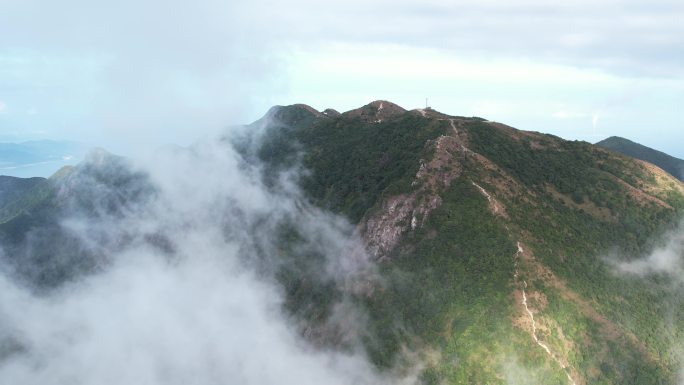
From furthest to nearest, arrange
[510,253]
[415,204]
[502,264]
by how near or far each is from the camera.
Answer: [415,204] → [510,253] → [502,264]

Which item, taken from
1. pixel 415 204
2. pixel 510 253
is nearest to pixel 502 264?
pixel 510 253

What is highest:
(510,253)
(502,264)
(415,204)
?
(415,204)

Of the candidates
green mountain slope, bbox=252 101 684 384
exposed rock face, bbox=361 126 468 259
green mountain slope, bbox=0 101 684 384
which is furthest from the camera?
exposed rock face, bbox=361 126 468 259

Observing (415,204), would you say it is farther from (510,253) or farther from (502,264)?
(502,264)

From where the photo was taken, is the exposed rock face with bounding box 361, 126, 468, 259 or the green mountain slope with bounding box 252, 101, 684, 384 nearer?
the green mountain slope with bounding box 252, 101, 684, 384

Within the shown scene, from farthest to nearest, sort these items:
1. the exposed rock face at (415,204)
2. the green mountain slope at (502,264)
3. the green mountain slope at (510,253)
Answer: the exposed rock face at (415,204) < the green mountain slope at (502,264) < the green mountain slope at (510,253)

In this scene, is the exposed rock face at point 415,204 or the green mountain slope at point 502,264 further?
the exposed rock face at point 415,204

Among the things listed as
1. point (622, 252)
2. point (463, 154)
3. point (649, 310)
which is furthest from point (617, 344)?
point (463, 154)

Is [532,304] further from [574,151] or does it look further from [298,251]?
[298,251]
